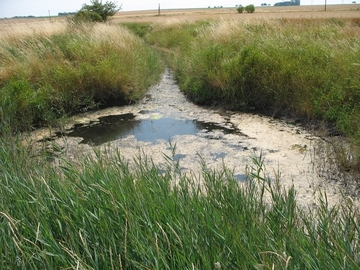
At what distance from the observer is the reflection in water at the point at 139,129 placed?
6.30 meters

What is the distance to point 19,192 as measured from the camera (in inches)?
99.2

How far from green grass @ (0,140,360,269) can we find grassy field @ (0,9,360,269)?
0.01 m

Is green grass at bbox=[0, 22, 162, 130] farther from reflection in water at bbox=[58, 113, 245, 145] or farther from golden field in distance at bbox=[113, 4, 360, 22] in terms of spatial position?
golden field in distance at bbox=[113, 4, 360, 22]

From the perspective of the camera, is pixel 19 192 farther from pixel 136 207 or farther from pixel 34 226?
pixel 136 207

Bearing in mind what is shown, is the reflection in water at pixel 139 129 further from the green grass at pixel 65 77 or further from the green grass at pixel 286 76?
the green grass at pixel 286 76

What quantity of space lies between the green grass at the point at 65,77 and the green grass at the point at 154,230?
426 centimetres

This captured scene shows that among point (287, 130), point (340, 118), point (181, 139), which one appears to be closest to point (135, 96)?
point (181, 139)

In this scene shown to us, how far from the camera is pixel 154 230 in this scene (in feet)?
6.93

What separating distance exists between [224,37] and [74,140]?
17.3 ft

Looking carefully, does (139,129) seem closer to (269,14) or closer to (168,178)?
(168,178)

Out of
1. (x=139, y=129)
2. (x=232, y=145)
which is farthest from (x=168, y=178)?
(x=139, y=129)

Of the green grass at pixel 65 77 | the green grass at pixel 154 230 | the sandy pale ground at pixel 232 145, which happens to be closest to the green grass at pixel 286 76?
the sandy pale ground at pixel 232 145

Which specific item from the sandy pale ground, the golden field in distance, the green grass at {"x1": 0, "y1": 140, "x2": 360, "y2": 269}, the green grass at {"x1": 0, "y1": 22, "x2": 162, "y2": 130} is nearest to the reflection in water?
the sandy pale ground

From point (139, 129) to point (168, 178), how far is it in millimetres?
4140
